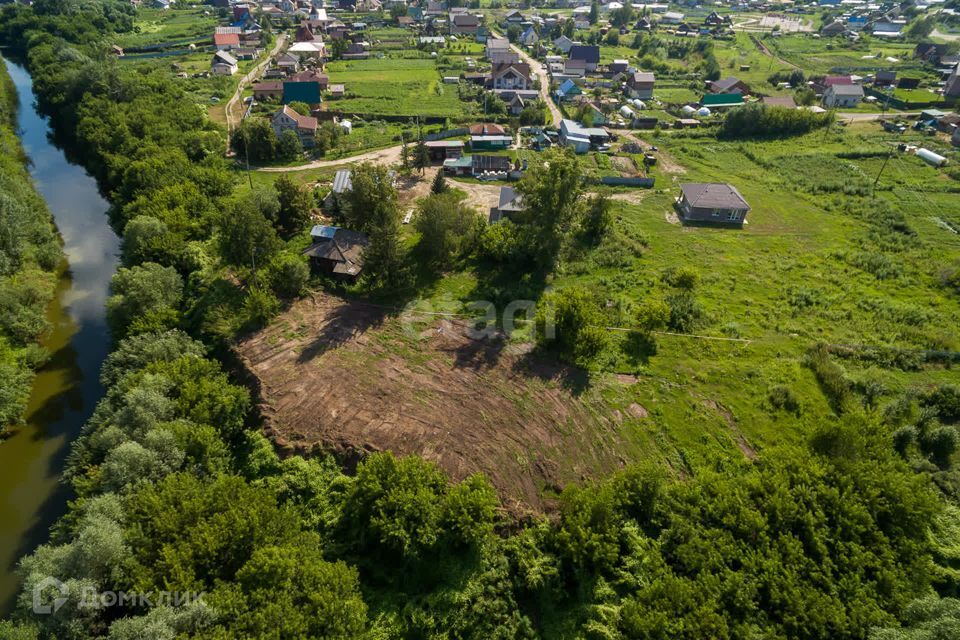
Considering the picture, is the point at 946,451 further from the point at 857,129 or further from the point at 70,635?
the point at 857,129

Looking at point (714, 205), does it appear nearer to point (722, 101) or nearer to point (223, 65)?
point (722, 101)

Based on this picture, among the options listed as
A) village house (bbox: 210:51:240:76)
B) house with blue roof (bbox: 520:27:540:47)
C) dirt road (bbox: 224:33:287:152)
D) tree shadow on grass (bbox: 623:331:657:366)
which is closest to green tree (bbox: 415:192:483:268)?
tree shadow on grass (bbox: 623:331:657:366)

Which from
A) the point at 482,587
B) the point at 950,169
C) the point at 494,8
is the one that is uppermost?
the point at 494,8

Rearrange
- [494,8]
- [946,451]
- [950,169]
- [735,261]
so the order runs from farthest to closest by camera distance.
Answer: [494,8]
[950,169]
[735,261]
[946,451]

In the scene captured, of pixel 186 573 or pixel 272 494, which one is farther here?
pixel 272 494

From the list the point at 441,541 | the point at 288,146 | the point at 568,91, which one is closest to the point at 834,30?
the point at 568,91

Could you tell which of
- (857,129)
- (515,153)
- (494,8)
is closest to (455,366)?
(515,153)

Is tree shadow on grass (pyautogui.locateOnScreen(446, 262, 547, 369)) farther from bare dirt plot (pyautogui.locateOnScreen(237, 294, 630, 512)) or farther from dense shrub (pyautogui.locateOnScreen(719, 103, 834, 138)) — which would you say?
dense shrub (pyautogui.locateOnScreen(719, 103, 834, 138))
